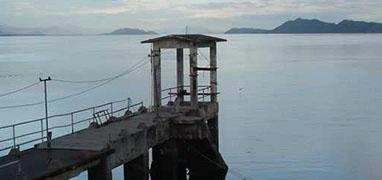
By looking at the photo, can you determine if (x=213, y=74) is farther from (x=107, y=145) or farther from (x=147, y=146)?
(x=107, y=145)

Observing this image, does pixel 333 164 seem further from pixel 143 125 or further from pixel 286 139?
pixel 143 125

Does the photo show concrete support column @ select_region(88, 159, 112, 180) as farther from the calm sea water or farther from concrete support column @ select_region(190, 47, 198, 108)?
the calm sea water

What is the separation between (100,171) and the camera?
63.6ft

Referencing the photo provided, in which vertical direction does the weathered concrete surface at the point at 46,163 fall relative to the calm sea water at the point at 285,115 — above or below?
above

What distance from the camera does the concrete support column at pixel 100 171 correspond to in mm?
19297

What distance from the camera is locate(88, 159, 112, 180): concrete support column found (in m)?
19.3

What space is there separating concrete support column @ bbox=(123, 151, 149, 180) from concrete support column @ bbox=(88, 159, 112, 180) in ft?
13.0

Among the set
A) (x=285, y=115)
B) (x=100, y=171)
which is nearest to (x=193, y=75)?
(x=100, y=171)

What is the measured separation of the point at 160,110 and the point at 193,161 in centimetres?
309

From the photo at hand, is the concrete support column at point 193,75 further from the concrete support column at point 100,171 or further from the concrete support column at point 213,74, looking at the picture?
the concrete support column at point 100,171

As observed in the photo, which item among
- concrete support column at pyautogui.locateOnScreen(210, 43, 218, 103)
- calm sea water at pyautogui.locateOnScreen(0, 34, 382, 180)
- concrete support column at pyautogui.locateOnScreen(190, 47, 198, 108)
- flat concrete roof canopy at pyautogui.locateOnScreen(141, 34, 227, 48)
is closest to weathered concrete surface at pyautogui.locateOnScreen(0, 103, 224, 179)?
→ concrete support column at pyautogui.locateOnScreen(190, 47, 198, 108)

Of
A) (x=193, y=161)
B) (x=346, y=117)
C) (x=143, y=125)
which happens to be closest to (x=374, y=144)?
(x=346, y=117)

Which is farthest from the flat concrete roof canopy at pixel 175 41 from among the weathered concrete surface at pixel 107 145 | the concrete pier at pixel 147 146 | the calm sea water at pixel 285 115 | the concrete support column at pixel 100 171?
the concrete support column at pixel 100 171

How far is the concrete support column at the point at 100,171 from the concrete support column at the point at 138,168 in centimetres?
398
